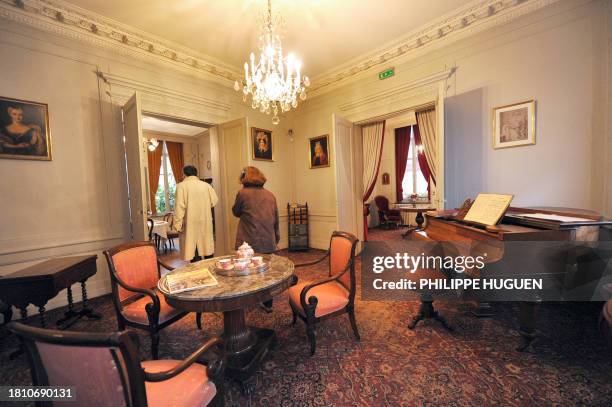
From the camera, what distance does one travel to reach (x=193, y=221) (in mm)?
3426

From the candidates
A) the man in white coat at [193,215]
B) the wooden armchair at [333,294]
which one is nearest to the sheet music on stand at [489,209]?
the wooden armchair at [333,294]

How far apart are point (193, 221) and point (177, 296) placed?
2050mm

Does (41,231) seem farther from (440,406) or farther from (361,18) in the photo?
(361,18)

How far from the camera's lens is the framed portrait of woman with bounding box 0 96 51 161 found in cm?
278

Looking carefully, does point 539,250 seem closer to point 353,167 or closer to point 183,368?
point 183,368

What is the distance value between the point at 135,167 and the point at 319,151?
330 centimetres

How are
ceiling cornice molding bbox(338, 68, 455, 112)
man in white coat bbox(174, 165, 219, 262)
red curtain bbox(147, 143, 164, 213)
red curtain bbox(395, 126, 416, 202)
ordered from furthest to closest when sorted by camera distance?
red curtain bbox(395, 126, 416, 202), red curtain bbox(147, 143, 164, 213), ceiling cornice molding bbox(338, 68, 455, 112), man in white coat bbox(174, 165, 219, 262)

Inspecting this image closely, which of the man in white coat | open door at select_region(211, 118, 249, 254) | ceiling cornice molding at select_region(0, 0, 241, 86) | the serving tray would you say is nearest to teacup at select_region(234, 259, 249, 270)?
the serving tray

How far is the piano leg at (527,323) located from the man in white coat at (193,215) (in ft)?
11.3

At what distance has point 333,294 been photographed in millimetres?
2225

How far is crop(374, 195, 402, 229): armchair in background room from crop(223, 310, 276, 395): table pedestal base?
663 centimetres

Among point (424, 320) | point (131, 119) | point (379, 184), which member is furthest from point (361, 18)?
point (379, 184)

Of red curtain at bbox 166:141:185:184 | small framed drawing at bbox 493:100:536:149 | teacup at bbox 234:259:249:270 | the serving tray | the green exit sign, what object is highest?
the green exit sign

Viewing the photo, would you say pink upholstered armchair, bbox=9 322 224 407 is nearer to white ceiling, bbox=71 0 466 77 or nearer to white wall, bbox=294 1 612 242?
white ceiling, bbox=71 0 466 77
